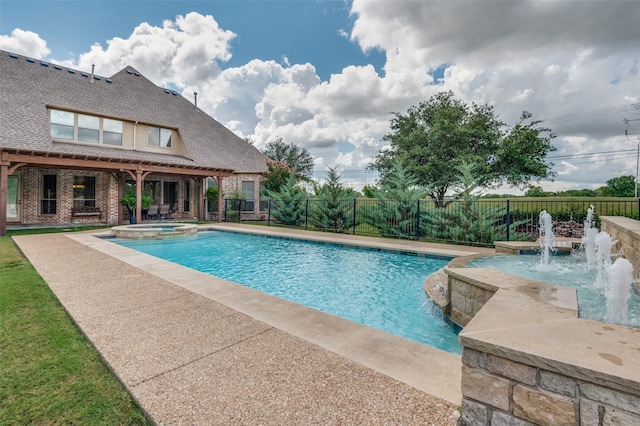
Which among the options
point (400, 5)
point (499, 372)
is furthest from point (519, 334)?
point (400, 5)

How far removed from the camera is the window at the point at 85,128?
14273 mm

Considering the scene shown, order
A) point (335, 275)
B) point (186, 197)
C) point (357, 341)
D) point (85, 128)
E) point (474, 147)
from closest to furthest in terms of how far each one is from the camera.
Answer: point (357, 341)
point (335, 275)
point (85, 128)
point (474, 147)
point (186, 197)

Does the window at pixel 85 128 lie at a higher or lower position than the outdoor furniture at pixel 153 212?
higher

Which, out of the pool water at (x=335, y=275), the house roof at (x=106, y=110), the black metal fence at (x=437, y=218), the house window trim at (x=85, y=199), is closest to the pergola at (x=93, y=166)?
the house roof at (x=106, y=110)

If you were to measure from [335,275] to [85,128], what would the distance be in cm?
1539

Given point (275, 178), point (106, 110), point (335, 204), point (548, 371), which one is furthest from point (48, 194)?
point (548, 371)

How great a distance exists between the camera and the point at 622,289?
2.99m

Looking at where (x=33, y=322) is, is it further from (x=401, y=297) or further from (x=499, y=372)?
(x=401, y=297)

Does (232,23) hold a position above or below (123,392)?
above

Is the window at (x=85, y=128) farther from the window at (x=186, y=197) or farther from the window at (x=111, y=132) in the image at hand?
the window at (x=186, y=197)

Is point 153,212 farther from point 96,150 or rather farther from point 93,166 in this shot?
point 93,166

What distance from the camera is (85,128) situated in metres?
15.0

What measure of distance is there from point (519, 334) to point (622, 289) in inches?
87.6

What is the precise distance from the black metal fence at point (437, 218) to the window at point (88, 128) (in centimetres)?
937
